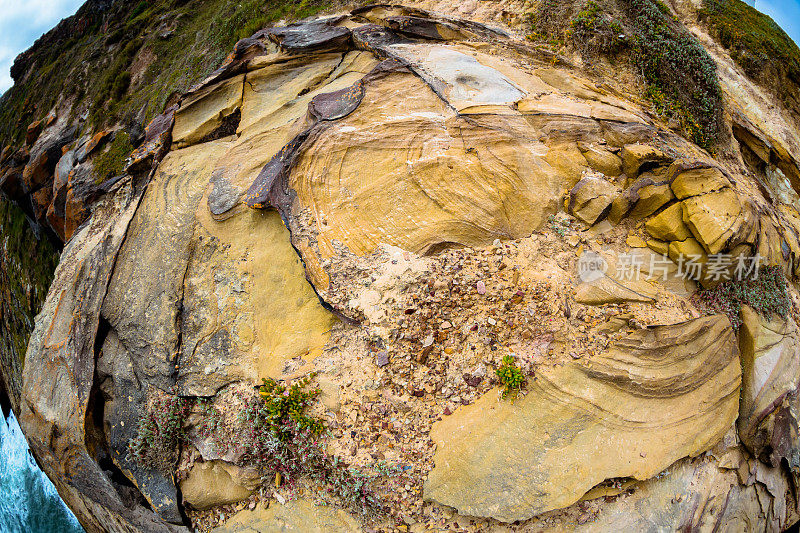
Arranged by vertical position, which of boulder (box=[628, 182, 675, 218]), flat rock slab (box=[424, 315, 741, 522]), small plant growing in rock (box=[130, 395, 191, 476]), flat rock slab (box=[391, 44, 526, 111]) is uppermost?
flat rock slab (box=[391, 44, 526, 111])

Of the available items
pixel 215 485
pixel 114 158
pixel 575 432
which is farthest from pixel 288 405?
pixel 114 158

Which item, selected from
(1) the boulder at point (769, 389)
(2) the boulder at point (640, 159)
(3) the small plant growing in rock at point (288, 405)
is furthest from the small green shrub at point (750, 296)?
(3) the small plant growing in rock at point (288, 405)

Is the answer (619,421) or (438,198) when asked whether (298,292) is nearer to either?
(438,198)

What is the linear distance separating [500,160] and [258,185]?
429 centimetres

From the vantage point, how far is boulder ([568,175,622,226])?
6.59 m

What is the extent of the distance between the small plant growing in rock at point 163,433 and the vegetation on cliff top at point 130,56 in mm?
12329

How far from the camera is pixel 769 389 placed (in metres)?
6.52

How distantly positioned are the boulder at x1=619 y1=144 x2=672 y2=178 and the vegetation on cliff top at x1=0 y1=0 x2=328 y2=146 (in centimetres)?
1146

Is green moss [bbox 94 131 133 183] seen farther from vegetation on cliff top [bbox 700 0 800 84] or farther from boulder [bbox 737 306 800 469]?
vegetation on cliff top [bbox 700 0 800 84]

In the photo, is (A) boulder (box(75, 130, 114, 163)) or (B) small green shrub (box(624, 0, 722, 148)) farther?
(A) boulder (box(75, 130, 114, 163))

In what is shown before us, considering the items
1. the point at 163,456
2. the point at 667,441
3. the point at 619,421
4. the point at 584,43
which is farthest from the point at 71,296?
the point at 584,43

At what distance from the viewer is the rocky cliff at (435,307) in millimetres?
5434

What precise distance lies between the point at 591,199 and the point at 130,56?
2267cm

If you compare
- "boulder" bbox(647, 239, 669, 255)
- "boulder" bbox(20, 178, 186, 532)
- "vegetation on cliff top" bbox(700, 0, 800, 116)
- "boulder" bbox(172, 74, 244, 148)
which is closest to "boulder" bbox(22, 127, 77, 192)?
"boulder" bbox(20, 178, 186, 532)
